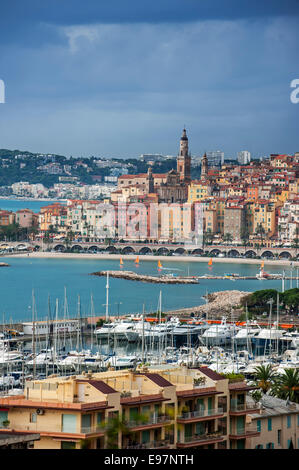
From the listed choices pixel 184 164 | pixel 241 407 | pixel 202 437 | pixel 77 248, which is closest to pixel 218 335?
pixel 241 407

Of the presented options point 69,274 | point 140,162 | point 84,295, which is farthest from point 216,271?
point 140,162

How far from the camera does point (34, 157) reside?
127m

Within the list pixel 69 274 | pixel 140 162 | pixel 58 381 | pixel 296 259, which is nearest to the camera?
pixel 58 381

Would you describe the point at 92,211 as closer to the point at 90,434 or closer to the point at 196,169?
the point at 196,169

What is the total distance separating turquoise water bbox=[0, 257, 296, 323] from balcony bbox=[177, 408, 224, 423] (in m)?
15.6

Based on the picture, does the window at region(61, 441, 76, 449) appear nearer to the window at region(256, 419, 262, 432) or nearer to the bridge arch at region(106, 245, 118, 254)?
the window at region(256, 419, 262, 432)

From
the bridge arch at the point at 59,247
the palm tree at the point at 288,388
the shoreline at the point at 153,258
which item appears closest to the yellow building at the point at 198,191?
the bridge arch at the point at 59,247

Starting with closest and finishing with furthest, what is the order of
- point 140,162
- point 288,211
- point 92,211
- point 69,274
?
1. point 69,274
2. point 288,211
3. point 92,211
4. point 140,162

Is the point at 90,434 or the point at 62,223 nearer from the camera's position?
the point at 90,434

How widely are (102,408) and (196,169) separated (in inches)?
3383

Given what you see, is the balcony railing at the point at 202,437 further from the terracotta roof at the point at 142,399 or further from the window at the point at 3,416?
the window at the point at 3,416

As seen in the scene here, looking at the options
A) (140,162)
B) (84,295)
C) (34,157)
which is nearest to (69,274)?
(84,295)

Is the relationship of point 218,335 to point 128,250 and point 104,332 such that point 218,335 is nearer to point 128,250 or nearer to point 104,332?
point 104,332

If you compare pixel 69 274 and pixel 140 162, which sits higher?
pixel 140 162
